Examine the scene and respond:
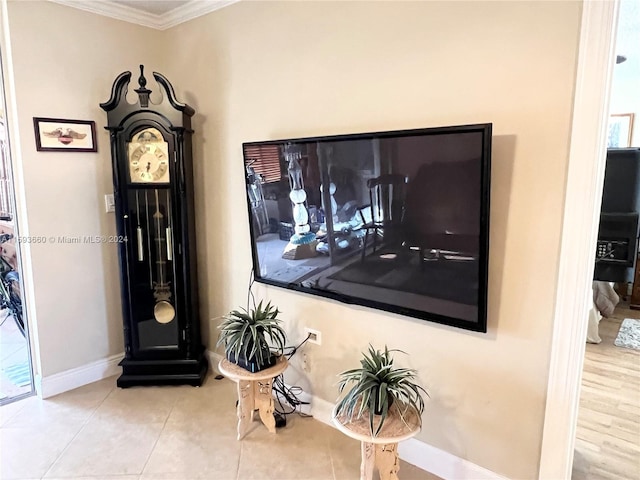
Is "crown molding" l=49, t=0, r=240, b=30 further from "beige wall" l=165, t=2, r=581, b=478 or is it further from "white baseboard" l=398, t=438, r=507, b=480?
"white baseboard" l=398, t=438, r=507, b=480

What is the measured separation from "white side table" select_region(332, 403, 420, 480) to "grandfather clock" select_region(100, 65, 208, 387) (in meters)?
1.51

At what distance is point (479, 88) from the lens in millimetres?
1697

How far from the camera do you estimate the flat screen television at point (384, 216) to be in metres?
1.68

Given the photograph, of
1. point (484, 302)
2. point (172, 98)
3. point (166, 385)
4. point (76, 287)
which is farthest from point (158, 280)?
point (484, 302)

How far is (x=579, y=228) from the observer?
153 cm

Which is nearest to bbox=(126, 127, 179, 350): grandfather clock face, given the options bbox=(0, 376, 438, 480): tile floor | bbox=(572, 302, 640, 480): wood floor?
bbox=(0, 376, 438, 480): tile floor

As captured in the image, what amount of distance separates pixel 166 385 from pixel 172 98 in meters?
1.91

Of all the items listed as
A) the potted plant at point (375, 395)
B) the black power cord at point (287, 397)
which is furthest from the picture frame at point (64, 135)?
the potted plant at point (375, 395)

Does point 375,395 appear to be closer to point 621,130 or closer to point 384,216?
point 384,216

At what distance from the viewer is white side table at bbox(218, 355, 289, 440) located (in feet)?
7.29

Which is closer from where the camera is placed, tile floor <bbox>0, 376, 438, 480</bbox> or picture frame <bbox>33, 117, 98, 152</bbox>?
tile floor <bbox>0, 376, 438, 480</bbox>

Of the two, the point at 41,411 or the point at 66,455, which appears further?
the point at 41,411

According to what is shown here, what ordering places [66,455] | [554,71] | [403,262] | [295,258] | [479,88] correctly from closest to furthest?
[554,71] < [479,88] < [403,262] < [66,455] < [295,258]

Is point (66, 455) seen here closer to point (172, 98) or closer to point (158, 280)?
point (158, 280)
